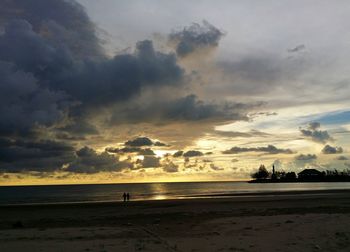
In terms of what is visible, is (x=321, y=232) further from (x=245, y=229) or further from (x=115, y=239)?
(x=115, y=239)

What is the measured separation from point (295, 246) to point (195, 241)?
410 cm

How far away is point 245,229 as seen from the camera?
1906 centimetres

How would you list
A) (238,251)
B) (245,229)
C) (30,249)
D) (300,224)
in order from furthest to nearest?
(300,224) → (245,229) → (30,249) → (238,251)

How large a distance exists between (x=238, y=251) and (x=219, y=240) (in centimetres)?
257

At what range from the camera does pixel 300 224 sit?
20.3 m

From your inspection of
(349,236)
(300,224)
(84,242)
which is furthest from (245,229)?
(84,242)

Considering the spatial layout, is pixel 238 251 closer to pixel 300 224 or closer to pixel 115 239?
pixel 115 239

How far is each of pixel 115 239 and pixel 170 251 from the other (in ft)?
13.6

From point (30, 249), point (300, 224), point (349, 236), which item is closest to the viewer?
point (30, 249)

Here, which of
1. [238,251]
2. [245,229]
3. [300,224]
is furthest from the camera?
[300,224]

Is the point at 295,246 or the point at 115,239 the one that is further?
the point at 115,239

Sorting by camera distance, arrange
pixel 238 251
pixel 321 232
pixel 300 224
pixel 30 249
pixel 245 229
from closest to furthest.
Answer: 1. pixel 238 251
2. pixel 30 249
3. pixel 321 232
4. pixel 245 229
5. pixel 300 224

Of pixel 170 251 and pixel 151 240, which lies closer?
pixel 170 251

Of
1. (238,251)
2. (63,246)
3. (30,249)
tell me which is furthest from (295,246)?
(30,249)
